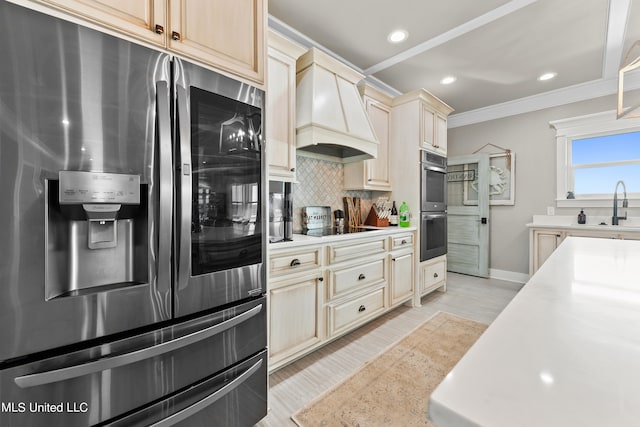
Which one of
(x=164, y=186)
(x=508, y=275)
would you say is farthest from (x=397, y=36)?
(x=508, y=275)

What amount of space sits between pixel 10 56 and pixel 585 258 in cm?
233

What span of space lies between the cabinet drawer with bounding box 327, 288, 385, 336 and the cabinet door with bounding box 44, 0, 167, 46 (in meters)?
1.99

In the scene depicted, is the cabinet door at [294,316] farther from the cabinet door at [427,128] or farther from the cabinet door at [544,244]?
the cabinet door at [544,244]

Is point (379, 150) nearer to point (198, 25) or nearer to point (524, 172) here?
point (198, 25)

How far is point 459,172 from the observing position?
4.68 m

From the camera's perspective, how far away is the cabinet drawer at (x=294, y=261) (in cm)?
181

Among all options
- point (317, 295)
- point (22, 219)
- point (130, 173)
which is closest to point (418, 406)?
point (317, 295)

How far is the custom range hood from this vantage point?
219 centimetres

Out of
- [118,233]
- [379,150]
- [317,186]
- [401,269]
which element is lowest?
[401,269]

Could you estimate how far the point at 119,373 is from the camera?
0.98 m

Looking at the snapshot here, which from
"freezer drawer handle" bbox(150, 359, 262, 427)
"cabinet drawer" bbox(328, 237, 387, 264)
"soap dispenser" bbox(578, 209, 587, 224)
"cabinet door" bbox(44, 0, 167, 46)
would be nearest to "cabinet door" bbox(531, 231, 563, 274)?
"soap dispenser" bbox(578, 209, 587, 224)

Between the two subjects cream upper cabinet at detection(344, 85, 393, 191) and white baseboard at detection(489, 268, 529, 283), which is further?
white baseboard at detection(489, 268, 529, 283)

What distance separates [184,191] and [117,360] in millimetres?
655

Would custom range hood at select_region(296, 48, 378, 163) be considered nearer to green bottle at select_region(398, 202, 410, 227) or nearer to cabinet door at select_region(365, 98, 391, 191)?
cabinet door at select_region(365, 98, 391, 191)
